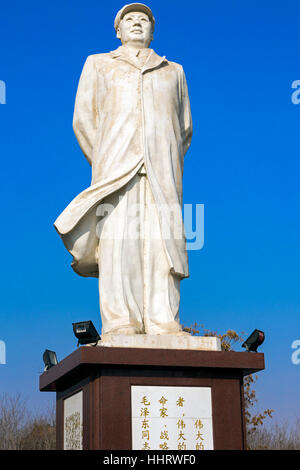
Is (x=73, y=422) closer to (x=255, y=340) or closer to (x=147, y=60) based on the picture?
(x=255, y=340)

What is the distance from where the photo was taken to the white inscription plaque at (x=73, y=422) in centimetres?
535

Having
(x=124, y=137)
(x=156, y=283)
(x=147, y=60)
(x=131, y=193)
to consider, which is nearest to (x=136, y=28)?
(x=147, y=60)

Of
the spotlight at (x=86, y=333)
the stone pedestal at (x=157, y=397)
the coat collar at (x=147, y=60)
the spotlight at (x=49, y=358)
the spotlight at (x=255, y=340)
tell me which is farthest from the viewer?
the coat collar at (x=147, y=60)

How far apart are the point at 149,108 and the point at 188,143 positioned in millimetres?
671

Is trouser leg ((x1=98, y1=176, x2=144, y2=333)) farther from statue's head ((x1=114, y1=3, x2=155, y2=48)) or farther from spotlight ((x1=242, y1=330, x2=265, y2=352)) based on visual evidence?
statue's head ((x1=114, y1=3, x2=155, y2=48))

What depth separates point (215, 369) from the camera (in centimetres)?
535

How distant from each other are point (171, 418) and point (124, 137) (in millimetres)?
2374

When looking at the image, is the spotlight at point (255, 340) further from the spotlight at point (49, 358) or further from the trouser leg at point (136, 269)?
the spotlight at point (49, 358)

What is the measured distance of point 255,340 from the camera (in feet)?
17.9

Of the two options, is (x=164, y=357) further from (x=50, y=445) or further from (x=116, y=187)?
(x=50, y=445)

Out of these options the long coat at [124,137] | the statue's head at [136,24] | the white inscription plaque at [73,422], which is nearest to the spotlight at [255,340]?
the long coat at [124,137]

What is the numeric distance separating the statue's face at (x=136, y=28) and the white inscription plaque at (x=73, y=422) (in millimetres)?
3224
